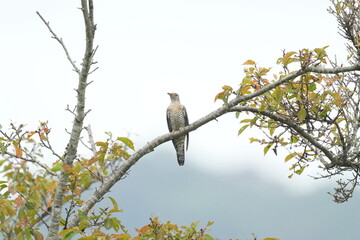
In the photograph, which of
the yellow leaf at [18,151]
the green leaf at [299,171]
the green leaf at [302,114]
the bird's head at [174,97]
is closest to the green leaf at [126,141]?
the yellow leaf at [18,151]

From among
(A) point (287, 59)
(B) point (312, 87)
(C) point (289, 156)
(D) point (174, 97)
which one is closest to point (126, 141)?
(A) point (287, 59)

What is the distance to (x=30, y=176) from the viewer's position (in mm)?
7125

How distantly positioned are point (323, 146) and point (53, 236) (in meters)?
3.43

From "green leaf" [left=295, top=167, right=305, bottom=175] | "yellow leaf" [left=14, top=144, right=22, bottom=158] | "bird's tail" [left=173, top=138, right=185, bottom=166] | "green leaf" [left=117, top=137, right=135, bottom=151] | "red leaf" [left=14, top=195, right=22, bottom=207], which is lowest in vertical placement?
"red leaf" [left=14, top=195, right=22, bottom=207]

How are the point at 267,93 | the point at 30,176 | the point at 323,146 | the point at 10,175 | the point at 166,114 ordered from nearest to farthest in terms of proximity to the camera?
1. the point at 267,93
2. the point at 323,146
3. the point at 10,175
4. the point at 30,176
5. the point at 166,114

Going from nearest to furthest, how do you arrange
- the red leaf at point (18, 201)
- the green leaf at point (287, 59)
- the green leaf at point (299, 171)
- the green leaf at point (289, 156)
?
the green leaf at point (287, 59)
the red leaf at point (18, 201)
the green leaf at point (289, 156)
the green leaf at point (299, 171)

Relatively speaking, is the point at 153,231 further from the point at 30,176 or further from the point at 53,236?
the point at 30,176

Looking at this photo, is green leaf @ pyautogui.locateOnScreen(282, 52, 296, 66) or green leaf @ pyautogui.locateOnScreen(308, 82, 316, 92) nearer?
green leaf @ pyautogui.locateOnScreen(282, 52, 296, 66)

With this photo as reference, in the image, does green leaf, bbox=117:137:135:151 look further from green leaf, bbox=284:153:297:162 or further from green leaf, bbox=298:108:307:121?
green leaf, bbox=284:153:297:162

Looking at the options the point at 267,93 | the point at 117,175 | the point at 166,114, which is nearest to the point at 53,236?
the point at 117,175

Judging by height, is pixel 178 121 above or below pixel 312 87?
above

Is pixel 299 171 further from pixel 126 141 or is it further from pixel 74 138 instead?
pixel 74 138

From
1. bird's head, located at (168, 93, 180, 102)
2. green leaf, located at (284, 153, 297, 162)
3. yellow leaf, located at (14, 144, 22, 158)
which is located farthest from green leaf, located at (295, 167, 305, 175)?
yellow leaf, located at (14, 144, 22, 158)

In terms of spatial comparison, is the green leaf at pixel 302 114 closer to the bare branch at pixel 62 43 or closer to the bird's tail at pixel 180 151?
the bare branch at pixel 62 43
